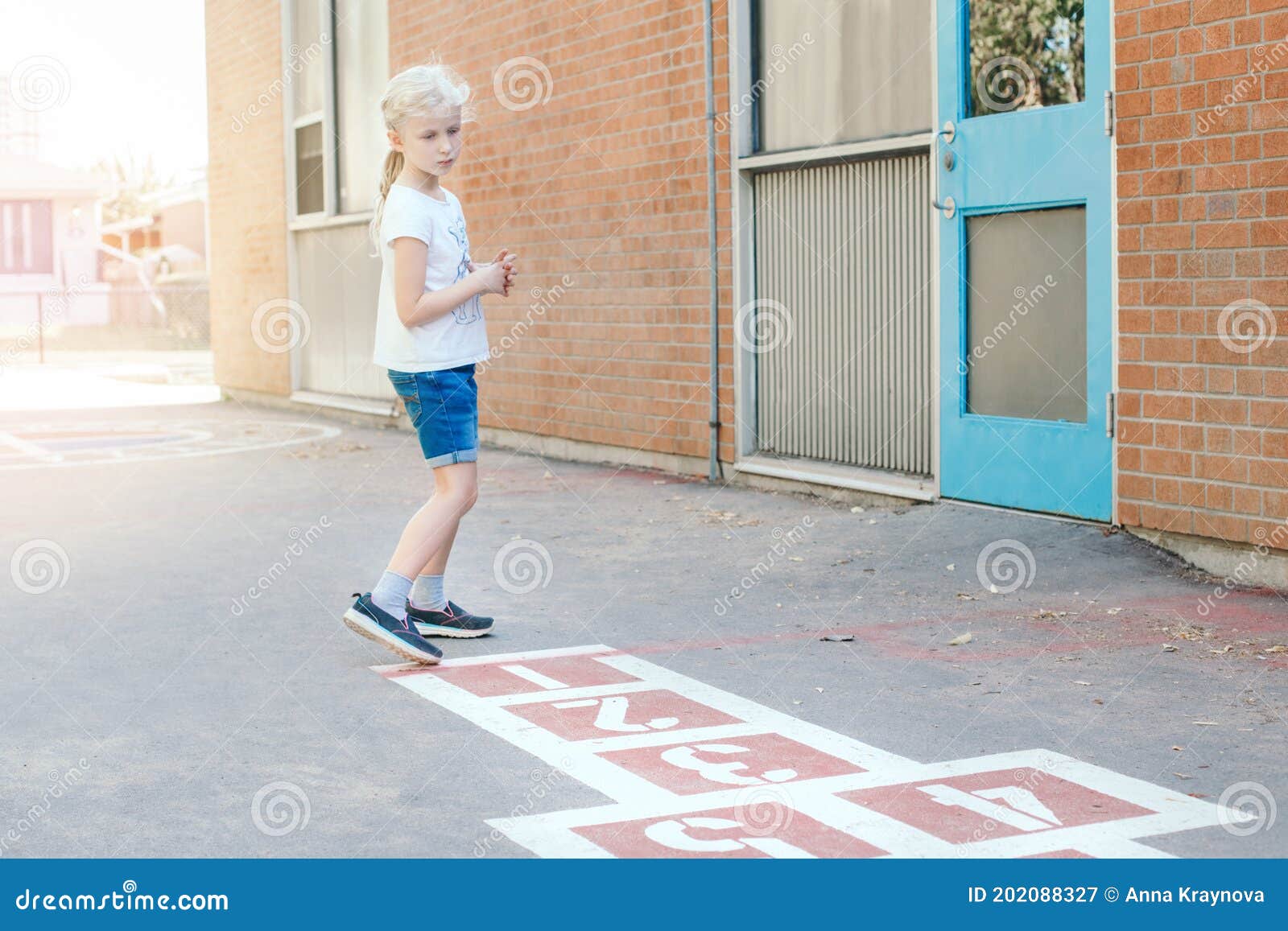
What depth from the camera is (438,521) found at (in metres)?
5.61

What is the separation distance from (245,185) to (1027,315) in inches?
502

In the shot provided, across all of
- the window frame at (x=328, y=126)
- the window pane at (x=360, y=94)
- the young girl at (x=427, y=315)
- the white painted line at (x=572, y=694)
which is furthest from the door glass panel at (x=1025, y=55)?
the window frame at (x=328, y=126)

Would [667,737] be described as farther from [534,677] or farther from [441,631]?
[441,631]

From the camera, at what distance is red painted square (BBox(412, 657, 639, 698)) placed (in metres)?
5.23

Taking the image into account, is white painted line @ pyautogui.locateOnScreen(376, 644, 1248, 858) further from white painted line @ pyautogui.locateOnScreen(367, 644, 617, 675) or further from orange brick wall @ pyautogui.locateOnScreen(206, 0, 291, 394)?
orange brick wall @ pyautogui.locateOnScreen(206, 0, 291, 394)

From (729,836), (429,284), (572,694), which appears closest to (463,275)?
(429,284)

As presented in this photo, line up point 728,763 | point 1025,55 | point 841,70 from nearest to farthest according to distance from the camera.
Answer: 1. point 728,763
2. point 1025,55
3. point 841,70

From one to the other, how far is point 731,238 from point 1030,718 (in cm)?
566

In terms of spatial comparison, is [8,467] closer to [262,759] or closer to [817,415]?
[817,415]

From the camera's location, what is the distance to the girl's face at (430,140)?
5461 millimetres

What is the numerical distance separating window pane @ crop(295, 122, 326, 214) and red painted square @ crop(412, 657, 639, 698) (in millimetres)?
11645

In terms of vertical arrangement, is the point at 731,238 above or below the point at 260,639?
above
